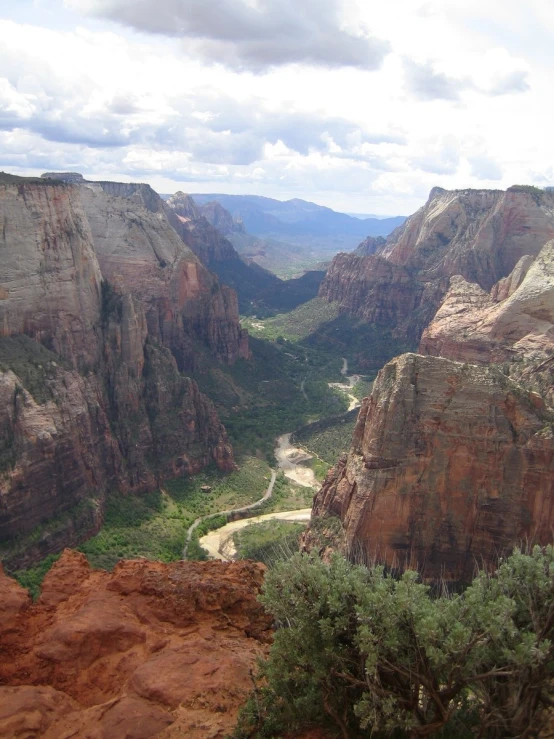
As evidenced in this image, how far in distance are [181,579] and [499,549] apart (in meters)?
23.1

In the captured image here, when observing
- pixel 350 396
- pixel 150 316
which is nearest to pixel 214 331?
pixel 150 316

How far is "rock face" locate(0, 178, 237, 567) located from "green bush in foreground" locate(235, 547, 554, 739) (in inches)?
1477

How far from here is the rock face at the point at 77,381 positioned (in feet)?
170

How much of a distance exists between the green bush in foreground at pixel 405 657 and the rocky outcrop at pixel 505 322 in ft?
168

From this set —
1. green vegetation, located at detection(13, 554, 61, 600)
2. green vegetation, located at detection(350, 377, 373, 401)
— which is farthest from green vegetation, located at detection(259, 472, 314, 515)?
green vegetation, located at detection(350, 377, 373, 401)

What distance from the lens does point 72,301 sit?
6594cm

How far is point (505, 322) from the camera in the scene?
74.1 metres

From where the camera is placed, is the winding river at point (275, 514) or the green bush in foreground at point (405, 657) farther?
the winding river at point (275, 514)

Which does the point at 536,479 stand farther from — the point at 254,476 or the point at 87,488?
the point at 254,476

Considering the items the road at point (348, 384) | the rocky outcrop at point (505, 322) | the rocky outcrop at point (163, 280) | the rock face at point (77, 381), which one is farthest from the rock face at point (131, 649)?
the road at point (348, 384)

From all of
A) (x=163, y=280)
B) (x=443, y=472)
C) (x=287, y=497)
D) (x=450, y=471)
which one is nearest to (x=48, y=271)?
(x=163, y=280)

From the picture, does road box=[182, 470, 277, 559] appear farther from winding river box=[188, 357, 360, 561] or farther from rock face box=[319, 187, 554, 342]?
rock face box=[319, 187, 554, 342]

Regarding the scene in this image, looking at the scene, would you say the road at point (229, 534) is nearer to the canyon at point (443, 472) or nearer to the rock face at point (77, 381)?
the rock face at point (77, 381)

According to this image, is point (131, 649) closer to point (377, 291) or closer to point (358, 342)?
point (358, 342)
